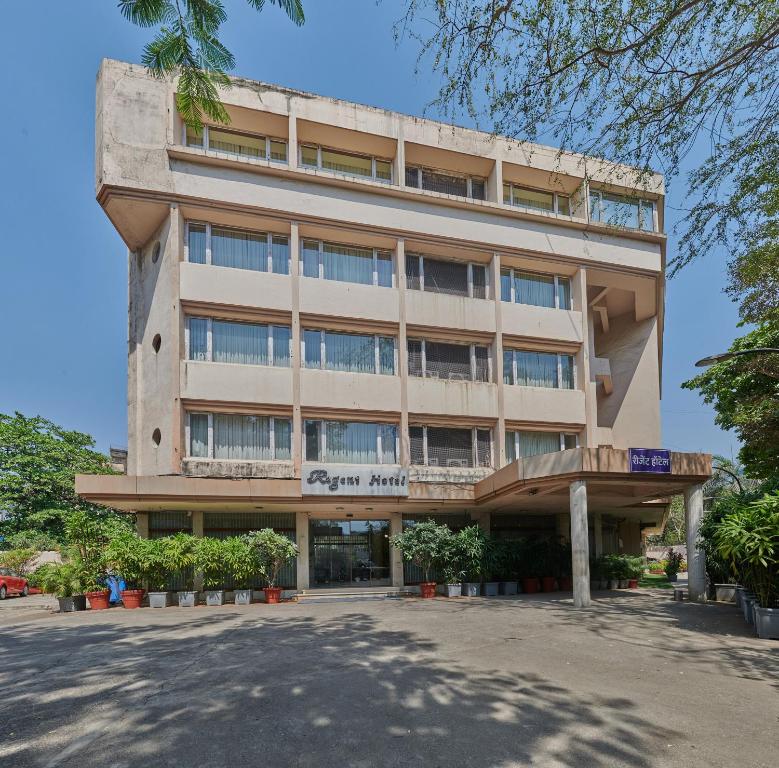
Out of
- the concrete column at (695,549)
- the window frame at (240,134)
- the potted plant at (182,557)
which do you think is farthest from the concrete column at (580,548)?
the window frame at (240,134)

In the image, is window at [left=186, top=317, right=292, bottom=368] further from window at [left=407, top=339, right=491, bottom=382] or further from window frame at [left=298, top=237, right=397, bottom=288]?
window at [left=407, top=339, right=491, bottom=382]

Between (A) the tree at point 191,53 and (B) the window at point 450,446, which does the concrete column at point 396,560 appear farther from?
(A) the tree at point 191,53

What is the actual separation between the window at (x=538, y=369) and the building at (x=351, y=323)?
0.08 m

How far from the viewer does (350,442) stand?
73.3 ft

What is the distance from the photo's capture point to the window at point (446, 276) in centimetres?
2419

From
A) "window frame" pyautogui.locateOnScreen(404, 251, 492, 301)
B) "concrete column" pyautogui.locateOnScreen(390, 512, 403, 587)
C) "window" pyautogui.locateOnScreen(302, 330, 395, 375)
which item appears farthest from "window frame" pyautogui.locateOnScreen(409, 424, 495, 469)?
"window frame" pyautogui.locateOnScreen(404, 251, 492, 301)

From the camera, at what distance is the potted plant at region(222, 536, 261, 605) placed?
62.0 feet

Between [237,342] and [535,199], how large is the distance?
1457cm

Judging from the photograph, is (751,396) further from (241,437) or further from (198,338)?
(198,338)

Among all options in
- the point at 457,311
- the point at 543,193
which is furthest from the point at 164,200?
the point at 543,193

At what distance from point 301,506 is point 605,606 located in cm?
1048

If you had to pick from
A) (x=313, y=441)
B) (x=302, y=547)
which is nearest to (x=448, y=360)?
(x=313, y=441)

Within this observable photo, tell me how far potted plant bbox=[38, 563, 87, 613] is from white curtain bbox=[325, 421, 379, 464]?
869cm

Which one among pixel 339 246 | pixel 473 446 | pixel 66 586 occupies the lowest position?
pixel 66 586
